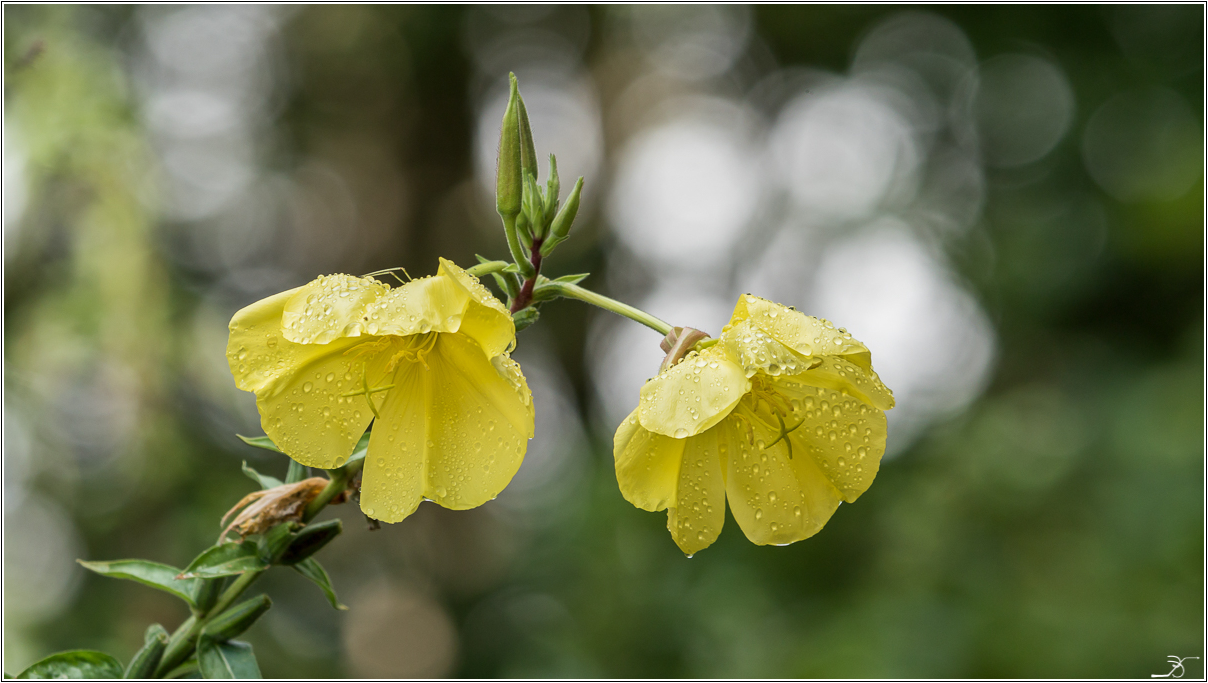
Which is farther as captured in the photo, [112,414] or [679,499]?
[112,414]

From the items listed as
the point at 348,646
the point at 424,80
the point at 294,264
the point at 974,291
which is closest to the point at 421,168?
the point at 424,80

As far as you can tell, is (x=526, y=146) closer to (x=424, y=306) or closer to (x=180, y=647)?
(x=424, y=306)

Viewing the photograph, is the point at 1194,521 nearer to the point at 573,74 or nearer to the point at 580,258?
the point at 580,258

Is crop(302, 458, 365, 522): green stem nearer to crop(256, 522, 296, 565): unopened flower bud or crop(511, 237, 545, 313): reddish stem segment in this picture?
crop(256, 522, 296, 565): unopened flower bud

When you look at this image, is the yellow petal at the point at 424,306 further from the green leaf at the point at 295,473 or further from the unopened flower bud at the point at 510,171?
the green leaf at the point at 295,473

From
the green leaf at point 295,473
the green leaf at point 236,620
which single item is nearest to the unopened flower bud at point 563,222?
the green leaf at point 295,473

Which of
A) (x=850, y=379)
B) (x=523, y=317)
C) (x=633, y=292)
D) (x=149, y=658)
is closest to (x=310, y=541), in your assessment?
(x=149, y=658)

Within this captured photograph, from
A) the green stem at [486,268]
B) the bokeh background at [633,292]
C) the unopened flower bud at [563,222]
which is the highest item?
the unopened flower bud at [563,222]
